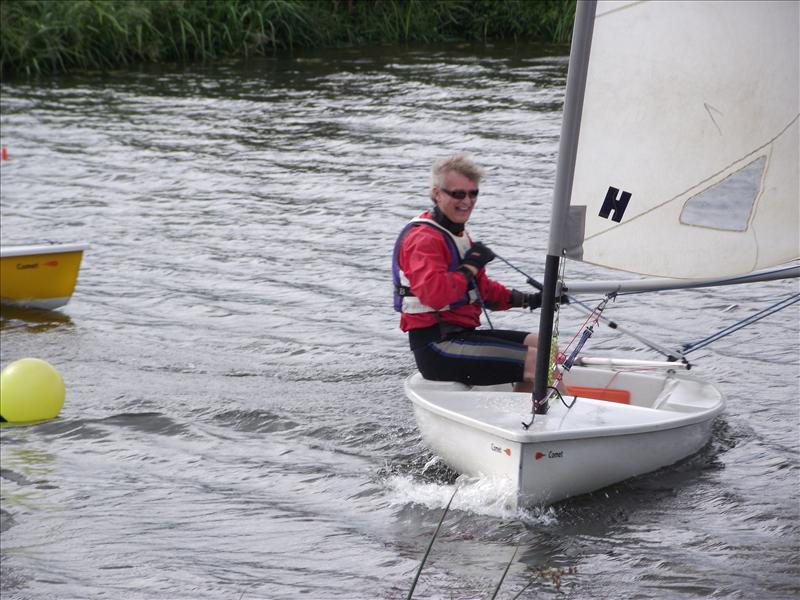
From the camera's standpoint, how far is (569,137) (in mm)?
4684

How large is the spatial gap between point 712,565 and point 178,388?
Result: 3.55 meters

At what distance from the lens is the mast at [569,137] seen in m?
4.57

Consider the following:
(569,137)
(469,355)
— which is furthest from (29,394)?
(569,137)

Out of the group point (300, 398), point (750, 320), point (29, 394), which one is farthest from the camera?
point (300, 398)

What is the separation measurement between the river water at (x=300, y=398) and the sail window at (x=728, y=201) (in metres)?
1.37

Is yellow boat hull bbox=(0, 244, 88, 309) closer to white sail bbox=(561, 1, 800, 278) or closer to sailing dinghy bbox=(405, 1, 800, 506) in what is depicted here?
sailing dinghy bbox=(405, 1, 800, 506)

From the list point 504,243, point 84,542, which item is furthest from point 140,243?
point 84,542

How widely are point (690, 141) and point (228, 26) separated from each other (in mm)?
16655

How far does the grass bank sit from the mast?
15.6 meters

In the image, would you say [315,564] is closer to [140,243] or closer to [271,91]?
[140,243]

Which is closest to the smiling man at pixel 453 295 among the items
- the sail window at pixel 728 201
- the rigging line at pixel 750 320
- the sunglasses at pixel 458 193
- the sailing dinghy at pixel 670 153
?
the sunglasses at pixel 458 193

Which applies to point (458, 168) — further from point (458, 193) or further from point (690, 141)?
point (690, 141)

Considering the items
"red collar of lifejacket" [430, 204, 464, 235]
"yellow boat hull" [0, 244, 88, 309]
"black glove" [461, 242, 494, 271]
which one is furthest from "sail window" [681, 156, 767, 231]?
"yellow boat hull" [0, 244, 88, 309]

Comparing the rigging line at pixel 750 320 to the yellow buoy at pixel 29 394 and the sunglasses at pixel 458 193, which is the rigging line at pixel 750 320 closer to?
the sunglasses at pixel 458 193
